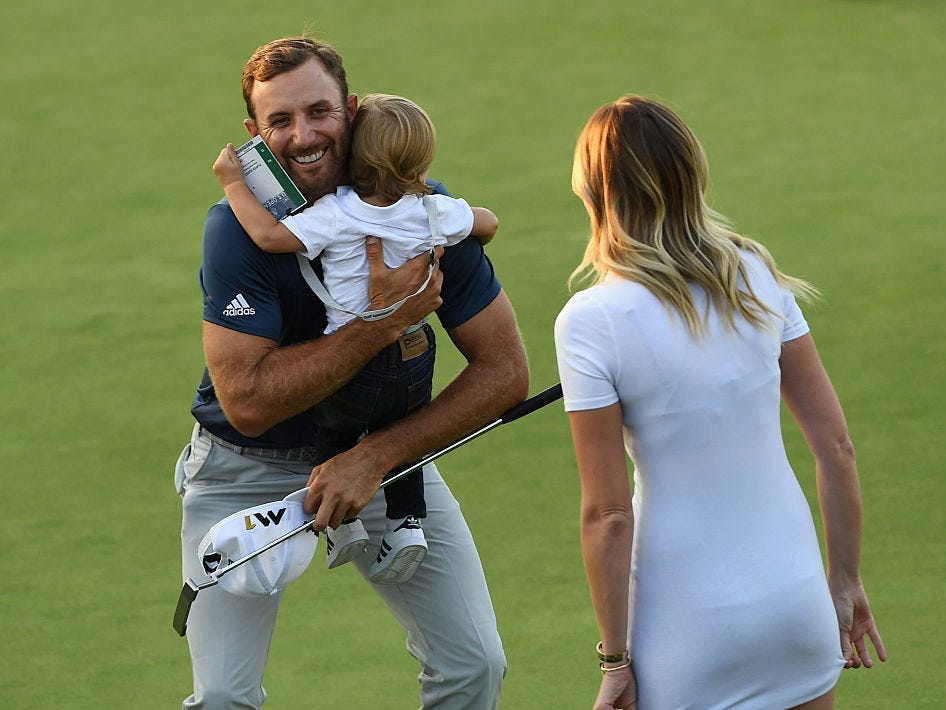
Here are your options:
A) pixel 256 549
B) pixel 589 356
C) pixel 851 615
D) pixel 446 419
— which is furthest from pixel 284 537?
pixel 851 615

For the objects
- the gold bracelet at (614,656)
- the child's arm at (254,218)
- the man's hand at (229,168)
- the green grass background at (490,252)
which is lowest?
the green grass background at (490,252)

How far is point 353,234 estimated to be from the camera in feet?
9.48

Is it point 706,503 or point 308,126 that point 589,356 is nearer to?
point 706,503

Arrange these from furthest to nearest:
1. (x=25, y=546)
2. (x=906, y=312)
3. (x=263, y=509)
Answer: (x=906, y=312), (x=25, y=546), (x=263, y=509)

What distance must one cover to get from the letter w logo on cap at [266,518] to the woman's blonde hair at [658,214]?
2.89 ft

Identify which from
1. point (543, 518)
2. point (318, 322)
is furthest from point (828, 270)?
point (318, 322)

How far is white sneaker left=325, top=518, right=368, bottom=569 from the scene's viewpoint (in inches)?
122

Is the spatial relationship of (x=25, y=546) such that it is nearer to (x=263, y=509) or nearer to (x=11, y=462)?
(x=11, y=462)

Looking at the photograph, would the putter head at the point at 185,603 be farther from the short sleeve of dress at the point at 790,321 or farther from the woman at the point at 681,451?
the short sleeve of dress at the point at 790,321

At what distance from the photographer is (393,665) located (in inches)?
164

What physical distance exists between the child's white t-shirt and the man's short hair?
11.2 inches

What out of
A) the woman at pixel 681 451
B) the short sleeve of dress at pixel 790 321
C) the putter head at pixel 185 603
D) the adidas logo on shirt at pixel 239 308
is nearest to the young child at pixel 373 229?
the adidas logo on shirt at pixel 239 308

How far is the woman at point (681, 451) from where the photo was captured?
2.34 meters

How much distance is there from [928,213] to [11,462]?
4.06m
